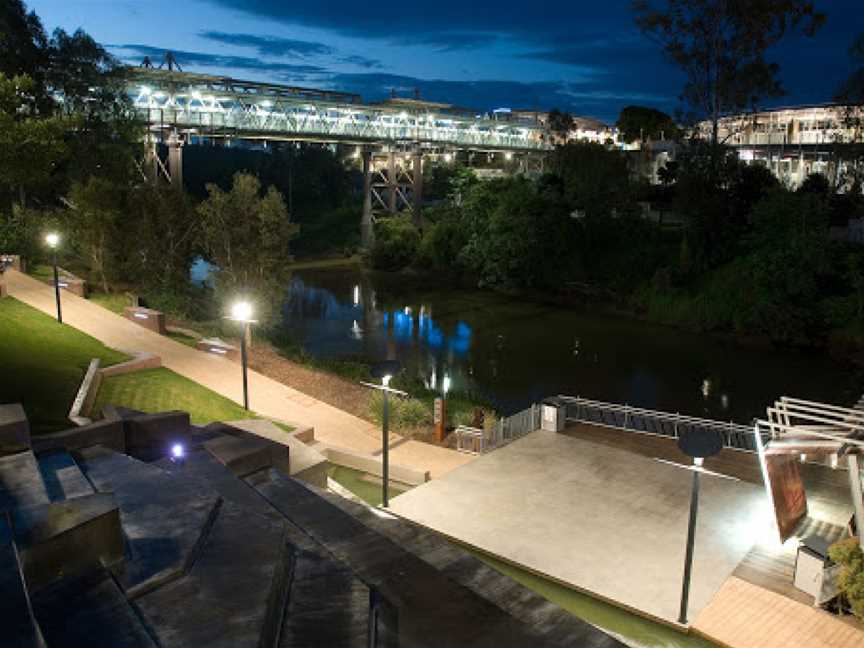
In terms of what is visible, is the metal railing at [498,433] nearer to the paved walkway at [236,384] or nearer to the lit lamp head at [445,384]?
the paved walkway at [236,384]

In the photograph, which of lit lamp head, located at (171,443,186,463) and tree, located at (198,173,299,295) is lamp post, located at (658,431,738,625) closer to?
lit lamp head, located at (171,443,186,463)

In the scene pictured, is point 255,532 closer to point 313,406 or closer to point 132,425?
point 132,425

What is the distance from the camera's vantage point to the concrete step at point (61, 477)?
7.54m

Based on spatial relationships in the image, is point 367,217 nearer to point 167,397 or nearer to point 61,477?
point 167,397

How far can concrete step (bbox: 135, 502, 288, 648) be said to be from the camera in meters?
5.05

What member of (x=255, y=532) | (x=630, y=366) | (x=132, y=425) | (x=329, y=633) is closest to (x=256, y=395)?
(x=132, y=425)

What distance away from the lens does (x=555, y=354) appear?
A: 114 ft

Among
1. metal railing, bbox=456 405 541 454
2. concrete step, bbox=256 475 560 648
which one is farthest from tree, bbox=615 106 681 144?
concrete step, bbox=256 475 560 648

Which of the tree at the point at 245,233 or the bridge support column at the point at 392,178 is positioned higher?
the bridge support column at the point at 392,178

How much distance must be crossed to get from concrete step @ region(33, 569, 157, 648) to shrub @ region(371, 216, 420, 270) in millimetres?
54886

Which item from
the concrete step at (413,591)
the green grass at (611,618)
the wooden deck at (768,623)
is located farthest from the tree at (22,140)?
the wooden deck at (768,623)

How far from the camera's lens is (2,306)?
2348cm

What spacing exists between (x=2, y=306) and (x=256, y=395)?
10109 millimetres

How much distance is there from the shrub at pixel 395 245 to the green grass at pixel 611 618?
4961 centimetres
